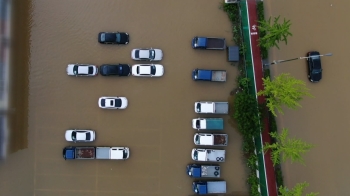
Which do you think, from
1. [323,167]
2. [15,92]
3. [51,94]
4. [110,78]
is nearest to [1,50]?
[15,92]

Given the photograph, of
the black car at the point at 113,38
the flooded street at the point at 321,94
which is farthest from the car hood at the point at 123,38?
the flooded street at the point at 321,94

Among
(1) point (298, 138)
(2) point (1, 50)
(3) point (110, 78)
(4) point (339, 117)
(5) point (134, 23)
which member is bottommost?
(1) point (298, 138)

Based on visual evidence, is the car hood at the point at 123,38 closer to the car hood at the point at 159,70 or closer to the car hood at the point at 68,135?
the car hood at the point at 159,70

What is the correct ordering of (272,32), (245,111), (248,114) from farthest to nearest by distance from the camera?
(245,111)
(248,114)
(272,32)

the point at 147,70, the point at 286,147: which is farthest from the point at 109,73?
the point at 286,147

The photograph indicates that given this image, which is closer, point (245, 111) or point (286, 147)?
point (286, 147)

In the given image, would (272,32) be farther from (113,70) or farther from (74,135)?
(74,135)

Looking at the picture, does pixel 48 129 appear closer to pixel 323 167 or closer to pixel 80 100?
pixel 80 100

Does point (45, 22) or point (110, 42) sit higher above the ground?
point (45, 22)
